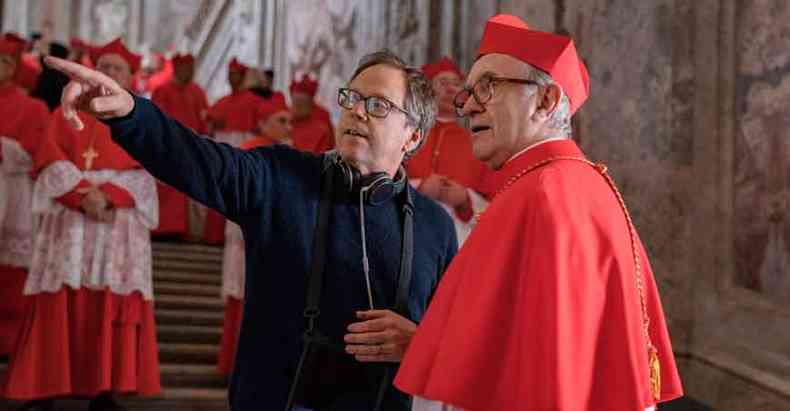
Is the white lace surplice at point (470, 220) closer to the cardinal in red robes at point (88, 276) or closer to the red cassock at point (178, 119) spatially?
the cardinal in red robes at point (88, 276)

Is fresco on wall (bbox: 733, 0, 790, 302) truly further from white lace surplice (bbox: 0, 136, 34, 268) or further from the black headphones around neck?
white lace surplice (bbox: 0, 136, 34, 268)

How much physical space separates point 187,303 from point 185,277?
55 cm

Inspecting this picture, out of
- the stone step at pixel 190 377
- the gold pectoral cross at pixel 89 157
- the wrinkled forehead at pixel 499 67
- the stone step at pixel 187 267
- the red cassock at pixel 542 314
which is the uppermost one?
the wrinkled forehead at pixel 499 67

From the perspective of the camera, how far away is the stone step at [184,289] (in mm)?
7800

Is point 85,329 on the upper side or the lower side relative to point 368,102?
lower

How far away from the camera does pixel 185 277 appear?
8.12 meters

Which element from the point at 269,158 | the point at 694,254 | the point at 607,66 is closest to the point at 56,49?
the point at 607,66

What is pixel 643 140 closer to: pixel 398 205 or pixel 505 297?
pixel 398 205

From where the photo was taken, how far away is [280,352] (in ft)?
8.25

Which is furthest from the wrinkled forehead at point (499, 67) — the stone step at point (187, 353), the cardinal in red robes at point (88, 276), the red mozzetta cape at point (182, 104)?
the red mozzetta cape at point (182, 104)

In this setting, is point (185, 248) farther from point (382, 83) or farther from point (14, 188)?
point (382, 83)

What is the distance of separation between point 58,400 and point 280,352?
12.9 feet

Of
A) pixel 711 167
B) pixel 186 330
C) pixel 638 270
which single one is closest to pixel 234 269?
pixel 186 330

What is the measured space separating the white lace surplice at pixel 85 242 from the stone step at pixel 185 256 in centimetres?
293
